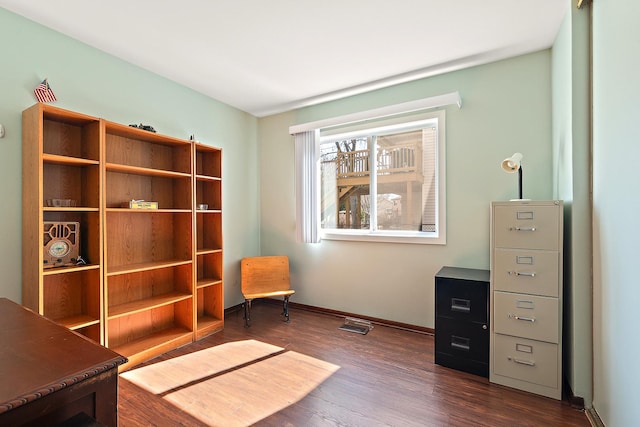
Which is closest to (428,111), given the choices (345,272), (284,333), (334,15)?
(334,15)

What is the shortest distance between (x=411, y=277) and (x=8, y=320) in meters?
2.94

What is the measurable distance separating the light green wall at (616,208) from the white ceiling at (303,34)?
67cm

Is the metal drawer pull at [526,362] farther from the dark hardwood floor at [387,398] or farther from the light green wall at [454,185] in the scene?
the light green wall at [454,185]

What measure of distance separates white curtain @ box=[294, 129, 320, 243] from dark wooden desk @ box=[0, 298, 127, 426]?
8.84 ft

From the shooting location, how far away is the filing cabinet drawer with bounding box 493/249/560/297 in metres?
2.01

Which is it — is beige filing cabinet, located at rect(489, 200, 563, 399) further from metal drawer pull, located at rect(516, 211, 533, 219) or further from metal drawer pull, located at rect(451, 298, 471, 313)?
metal drawer pull, located at rect(451, 298, 471, 313)

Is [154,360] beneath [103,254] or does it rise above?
beneath

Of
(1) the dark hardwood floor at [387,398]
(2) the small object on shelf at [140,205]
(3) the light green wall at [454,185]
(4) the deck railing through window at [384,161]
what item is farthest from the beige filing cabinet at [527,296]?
(2) the small object on shelf at [140,205]

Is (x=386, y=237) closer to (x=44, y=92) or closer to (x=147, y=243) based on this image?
(x=147, y=243)

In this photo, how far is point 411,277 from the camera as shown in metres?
3.11

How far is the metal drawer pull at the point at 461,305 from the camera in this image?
92.7 inches

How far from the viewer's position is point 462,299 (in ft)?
7.80

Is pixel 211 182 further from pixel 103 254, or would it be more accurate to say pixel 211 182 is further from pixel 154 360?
pixel 154 360

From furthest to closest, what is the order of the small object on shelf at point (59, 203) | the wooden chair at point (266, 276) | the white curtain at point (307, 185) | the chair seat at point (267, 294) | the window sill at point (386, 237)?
the white curtain at point (307, 185) < the wooden chair at point (266, 276) < the chair seat at point (267, 294) < the window sill at point (386, 237) < the small object on shelf at point (59, 203)
